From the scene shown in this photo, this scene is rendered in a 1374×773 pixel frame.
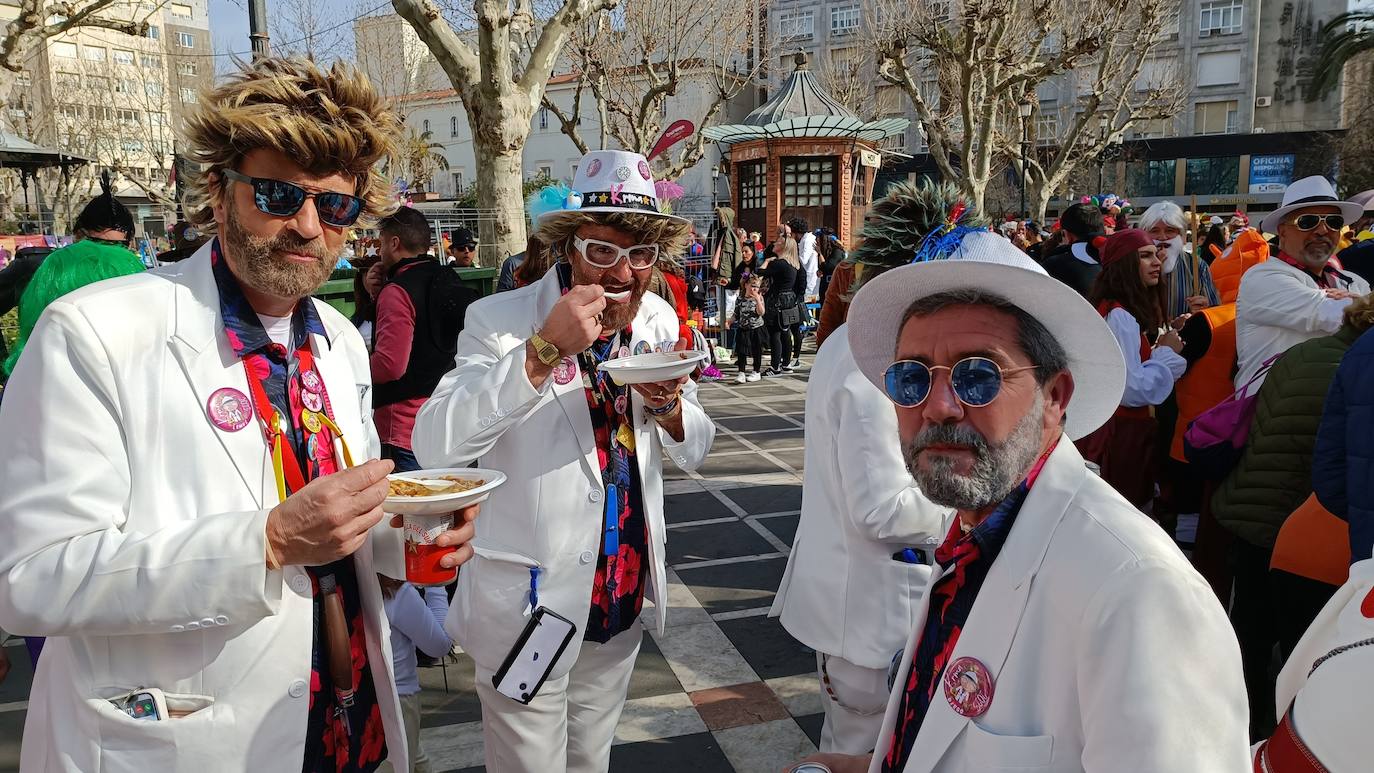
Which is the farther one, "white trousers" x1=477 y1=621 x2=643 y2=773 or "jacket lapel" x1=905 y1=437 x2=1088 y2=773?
"white trousers" x1=477 y1=621 x2=643 y2=773

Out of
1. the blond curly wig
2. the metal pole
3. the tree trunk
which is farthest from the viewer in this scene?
the tree trunk

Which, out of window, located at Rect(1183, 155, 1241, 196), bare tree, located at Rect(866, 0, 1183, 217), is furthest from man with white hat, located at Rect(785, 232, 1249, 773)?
window, located at Rect(1183, 155, 1241, 196)

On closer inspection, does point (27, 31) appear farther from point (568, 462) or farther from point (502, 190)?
point (568, 462)

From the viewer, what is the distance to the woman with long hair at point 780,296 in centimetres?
1235

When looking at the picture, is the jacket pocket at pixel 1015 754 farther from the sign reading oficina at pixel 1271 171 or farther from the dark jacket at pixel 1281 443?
the sign reading oficina at pixel 1271 171

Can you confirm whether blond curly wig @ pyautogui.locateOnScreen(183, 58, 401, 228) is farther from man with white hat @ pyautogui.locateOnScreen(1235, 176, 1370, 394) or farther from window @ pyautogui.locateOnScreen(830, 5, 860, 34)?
window @ pyautogui.locateOnScreen(830, 5, 860, 34)

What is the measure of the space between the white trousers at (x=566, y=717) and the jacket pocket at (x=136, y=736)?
1.03m

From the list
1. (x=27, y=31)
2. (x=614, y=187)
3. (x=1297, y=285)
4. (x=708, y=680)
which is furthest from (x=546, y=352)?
(x=27, y=31)

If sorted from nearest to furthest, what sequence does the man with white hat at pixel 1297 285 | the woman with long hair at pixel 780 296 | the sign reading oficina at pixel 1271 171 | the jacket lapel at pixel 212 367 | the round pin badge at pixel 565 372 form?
1. the jacket lapel at pixel 212 367
2. the round pin badge at pixel 565 372
3. the man with white hat at pixel 1297 285
4. the woman with long hair at pixel 780 296
5. the sign reading oficina at pixel 1271 171

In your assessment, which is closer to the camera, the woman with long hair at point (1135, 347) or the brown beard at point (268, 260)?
the brown beard at point (268, 260)

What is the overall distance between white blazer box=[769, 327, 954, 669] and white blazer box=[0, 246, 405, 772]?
1580 mm

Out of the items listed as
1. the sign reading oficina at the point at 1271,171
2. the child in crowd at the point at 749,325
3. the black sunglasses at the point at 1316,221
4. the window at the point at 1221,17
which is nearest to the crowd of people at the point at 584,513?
the black sunglasses at the point at 1316,221

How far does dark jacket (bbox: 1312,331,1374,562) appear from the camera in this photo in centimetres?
270

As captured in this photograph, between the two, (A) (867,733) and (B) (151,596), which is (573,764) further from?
(B) (151,596)
